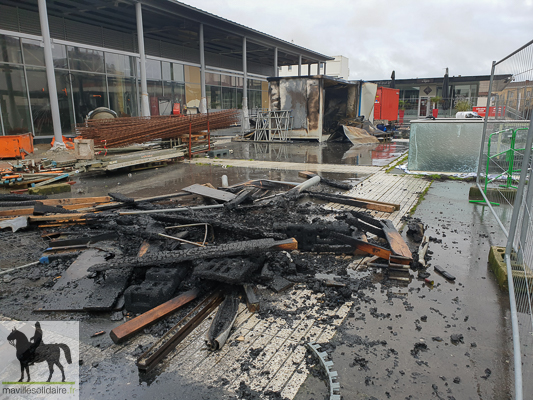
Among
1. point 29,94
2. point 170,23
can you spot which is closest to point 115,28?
point 170,23

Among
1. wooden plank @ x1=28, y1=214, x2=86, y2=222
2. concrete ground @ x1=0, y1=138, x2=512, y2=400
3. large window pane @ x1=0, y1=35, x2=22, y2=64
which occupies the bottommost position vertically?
concrete ground @ x1=0, y1=138, x2=512, y2=400

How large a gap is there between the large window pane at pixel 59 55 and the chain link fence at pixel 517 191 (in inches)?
718

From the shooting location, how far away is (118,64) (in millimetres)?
20297

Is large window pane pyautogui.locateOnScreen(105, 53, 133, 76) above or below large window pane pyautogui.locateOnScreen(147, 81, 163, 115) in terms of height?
above

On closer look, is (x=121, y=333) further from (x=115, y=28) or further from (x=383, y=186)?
(x=115, y=28)

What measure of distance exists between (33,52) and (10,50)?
3.14ft

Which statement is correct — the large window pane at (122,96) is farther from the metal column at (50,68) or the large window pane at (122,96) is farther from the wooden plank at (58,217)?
the wooden plank at (58,217)

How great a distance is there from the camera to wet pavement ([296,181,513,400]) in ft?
8.06

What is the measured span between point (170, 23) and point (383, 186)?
17622 millimetres

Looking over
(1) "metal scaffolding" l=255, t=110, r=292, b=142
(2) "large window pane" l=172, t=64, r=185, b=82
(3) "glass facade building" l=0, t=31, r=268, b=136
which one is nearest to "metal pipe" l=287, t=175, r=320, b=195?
(1) "metal scaffolding" l=255, t=110, r=292, b=142

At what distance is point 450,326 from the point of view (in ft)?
10.3

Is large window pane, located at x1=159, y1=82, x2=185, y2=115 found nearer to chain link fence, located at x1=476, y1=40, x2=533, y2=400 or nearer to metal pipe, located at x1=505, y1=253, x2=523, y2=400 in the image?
chain link fence, located at x1=476, y1=40, x2=533, y2=400

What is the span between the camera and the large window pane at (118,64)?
19.8 meters

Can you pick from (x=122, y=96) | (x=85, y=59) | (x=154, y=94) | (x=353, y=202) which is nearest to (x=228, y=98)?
(x=154, y=94)
